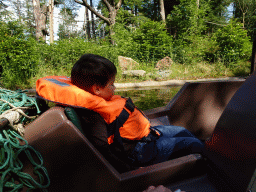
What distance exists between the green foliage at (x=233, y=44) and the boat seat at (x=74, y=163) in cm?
950

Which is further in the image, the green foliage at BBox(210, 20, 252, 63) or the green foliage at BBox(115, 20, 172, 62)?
the green foliage at BBox(115, 20, 172, 62)

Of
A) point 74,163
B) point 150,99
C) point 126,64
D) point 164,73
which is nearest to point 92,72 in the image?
point 74,163

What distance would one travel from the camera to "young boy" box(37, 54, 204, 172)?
1050 mm

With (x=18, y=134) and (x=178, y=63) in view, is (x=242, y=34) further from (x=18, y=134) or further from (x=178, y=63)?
(x=18, y=134)

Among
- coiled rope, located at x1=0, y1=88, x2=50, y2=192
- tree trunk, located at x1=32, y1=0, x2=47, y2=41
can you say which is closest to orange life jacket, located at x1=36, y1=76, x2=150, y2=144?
coiled rope, located at x1=0, y1=88, x2=50, y2=192

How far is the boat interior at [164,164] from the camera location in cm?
88

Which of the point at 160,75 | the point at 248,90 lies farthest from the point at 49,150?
the point at 160,75

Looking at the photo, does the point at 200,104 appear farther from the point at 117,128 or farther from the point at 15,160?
the point at 15,160

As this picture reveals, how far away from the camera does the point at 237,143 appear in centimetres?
90

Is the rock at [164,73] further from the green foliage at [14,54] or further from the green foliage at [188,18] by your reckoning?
the green foliage at [188,18]

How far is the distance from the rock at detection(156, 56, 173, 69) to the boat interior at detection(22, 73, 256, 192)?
311 inches

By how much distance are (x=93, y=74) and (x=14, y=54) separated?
6.06m

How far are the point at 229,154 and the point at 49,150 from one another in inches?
33.2

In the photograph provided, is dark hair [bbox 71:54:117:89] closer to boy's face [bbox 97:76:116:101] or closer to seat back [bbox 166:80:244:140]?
boy's face [bbox 97:76:116:101]
